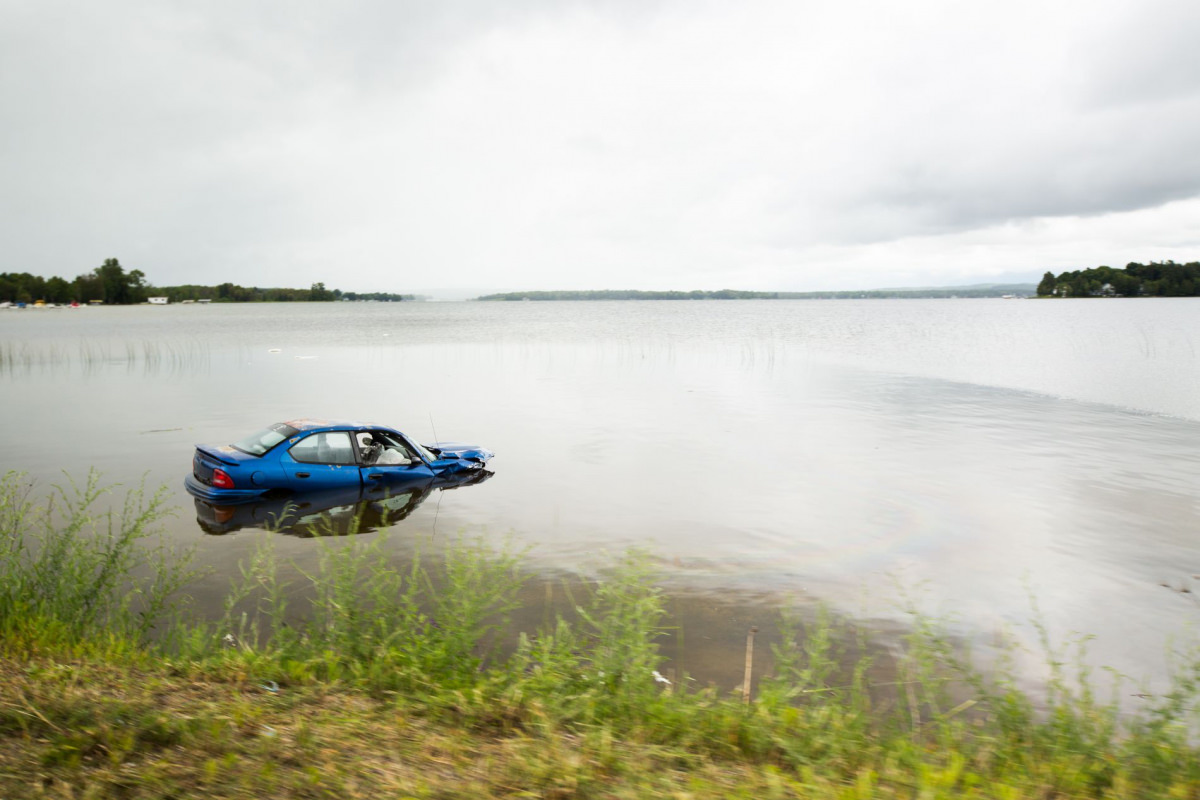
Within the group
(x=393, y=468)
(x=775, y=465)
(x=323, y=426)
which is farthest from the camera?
(x=775, y=465)

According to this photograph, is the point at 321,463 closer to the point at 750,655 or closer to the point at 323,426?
the point at 323,426

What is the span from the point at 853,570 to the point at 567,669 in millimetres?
5886

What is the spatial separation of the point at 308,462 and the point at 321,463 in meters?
0.24

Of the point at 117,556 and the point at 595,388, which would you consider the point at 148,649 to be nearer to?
the point at 117,556

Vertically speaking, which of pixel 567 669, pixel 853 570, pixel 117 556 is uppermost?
pixel 117 556

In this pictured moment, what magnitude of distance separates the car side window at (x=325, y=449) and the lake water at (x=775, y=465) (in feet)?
5.95

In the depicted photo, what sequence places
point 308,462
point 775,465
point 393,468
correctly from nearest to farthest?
point 308,462 → point 393,468 → point 775,465

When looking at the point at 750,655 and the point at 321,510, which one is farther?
the point at 321,510

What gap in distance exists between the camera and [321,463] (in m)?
13.1

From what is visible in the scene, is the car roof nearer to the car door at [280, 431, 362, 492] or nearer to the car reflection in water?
the car door at [280, 431, 362, 492]

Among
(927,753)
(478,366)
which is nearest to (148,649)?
(927,753)

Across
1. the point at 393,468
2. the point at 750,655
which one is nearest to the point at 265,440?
the point at 393,468

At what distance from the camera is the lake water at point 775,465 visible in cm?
999

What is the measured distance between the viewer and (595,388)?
3162 centimetres
